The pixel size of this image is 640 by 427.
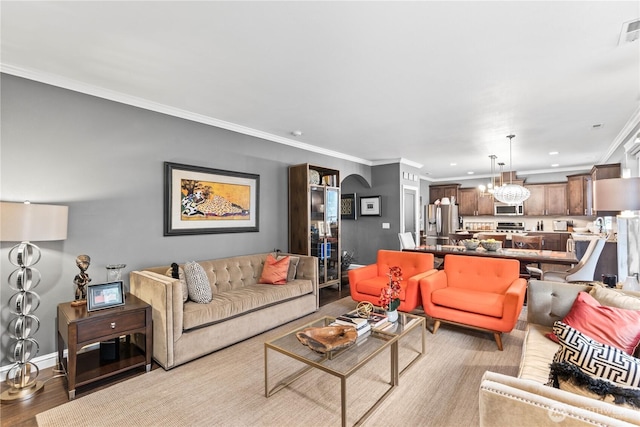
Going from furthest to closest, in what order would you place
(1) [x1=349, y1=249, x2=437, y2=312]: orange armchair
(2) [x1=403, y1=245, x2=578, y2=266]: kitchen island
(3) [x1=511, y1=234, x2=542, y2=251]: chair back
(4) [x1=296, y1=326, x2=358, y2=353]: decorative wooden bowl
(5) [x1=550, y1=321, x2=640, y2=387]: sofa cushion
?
1. (3) [x1=511, y1=234, x2=542, y2=251]: chair back
2. (2) [x1=403, y1=245, x2=578, y2=266]: kitchen island
3. (1) [x1=349, y1=249, x2=437, y2=312]: orange armchair
4. (4) [x1=296, y1=326, x2=358, y2=353]: decorative wooden bowl
5. (5) [x1=550, y1=321, x2=640, y2=387]: sofa cushion

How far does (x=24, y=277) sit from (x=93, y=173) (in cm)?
110

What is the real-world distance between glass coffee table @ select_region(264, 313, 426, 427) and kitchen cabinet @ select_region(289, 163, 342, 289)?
89.5 inches

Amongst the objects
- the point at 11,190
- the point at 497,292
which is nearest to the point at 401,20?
the point at 497,292

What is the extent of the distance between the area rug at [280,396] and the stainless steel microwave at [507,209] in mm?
6832

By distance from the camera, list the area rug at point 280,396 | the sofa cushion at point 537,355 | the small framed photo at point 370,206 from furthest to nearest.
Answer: the small framed photo at point 370,206
the area rug at point 280,396
the sofa cushion at point 537,355

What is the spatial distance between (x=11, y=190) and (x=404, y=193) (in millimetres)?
6248

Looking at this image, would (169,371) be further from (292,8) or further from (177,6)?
(292,8)

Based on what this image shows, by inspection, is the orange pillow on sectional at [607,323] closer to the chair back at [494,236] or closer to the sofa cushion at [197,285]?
the sofa cushion at [197,285]

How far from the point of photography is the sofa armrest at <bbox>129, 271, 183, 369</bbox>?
264 centimetres

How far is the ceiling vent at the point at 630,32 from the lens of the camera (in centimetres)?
196

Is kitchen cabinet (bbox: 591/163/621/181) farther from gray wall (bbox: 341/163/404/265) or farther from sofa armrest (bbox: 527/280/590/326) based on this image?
sofa armrest (bbox: 527/280/590/326)

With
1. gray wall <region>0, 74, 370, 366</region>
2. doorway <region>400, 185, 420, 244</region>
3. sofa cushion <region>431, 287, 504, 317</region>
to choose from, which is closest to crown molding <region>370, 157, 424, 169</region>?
doorway <region>400, 185, 420, 244</region>

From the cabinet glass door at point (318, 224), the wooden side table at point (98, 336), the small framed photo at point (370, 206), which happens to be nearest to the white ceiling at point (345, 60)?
the cabinet glass door at point (318, 224)

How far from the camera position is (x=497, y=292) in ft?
11.5
